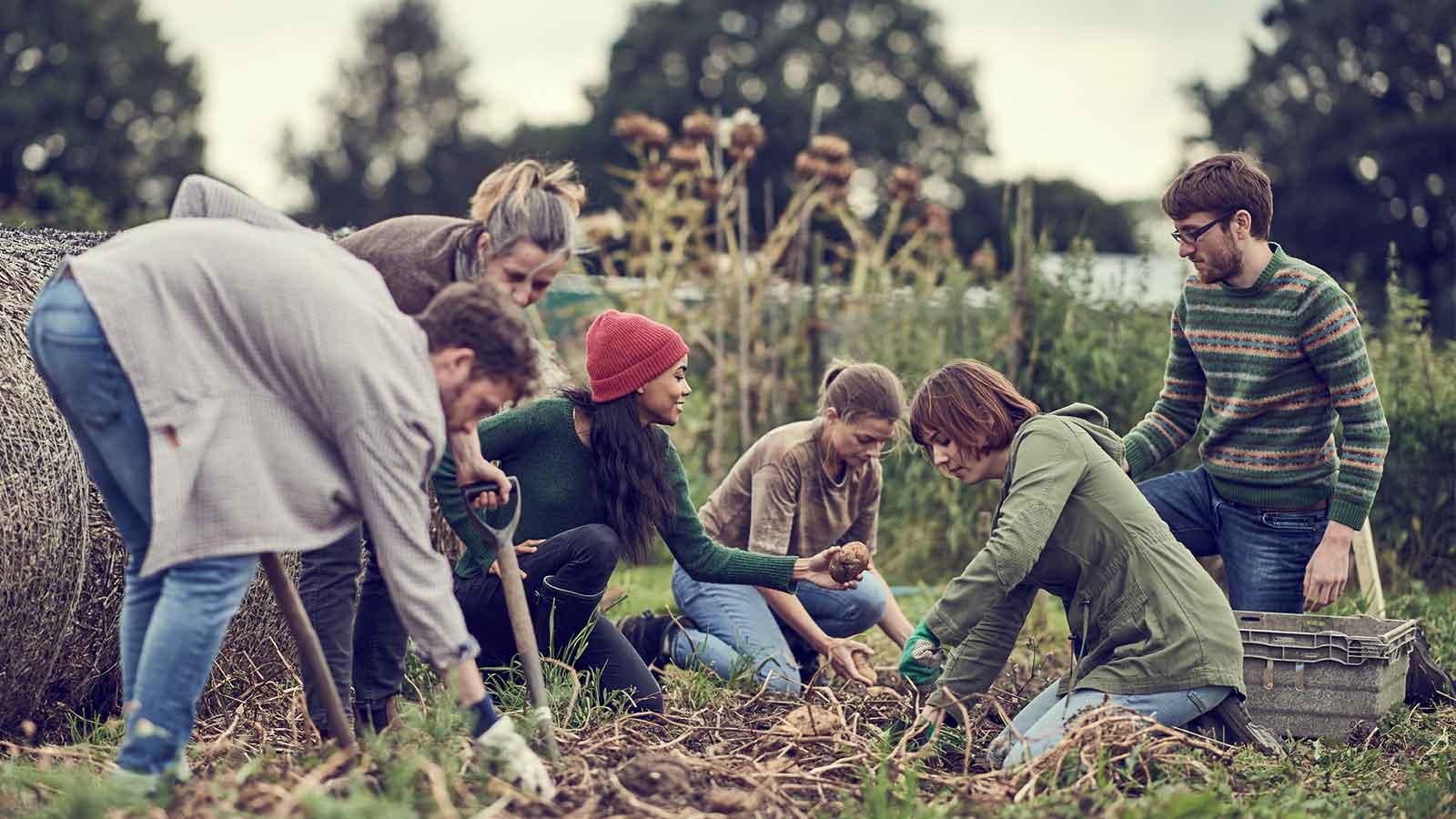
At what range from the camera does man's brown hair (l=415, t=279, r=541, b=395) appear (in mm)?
2773

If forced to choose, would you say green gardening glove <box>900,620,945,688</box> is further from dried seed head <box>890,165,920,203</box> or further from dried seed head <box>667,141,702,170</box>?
dried seed head <box>890,165,920,203</box>

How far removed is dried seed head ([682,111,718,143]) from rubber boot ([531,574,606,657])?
4242 millimetres

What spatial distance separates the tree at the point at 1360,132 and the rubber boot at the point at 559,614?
21.8 m

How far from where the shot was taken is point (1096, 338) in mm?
7082

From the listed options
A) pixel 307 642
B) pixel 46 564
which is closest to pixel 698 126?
pixel 46 564

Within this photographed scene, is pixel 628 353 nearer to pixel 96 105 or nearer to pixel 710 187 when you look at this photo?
pixel 710 187

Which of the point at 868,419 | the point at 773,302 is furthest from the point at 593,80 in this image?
the point at 868,419

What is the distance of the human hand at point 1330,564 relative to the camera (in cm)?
412

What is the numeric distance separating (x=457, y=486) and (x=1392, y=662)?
262cm

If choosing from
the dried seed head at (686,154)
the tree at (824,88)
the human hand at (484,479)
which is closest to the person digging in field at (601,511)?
the human hand at (484,479)

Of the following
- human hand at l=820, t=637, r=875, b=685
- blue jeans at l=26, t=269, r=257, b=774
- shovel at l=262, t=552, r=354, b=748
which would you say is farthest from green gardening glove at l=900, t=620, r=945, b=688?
blue jeans at l=26, t=269, r=257, b=774

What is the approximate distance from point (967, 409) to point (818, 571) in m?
0.69

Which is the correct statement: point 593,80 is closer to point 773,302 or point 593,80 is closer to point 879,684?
point 773,302

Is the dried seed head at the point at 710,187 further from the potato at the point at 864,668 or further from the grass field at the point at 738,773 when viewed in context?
the grass field at the point at 738,773
